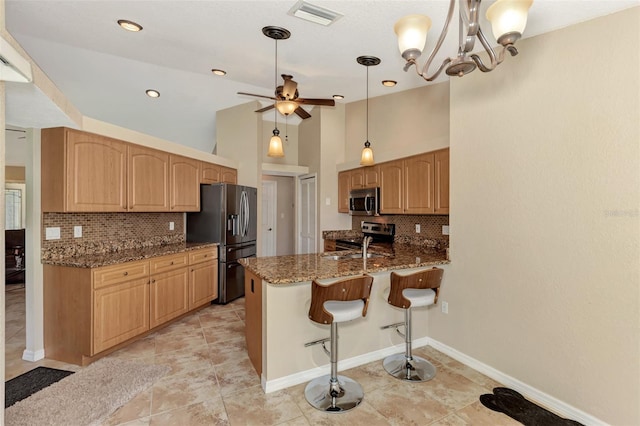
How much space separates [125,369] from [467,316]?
3.07 m

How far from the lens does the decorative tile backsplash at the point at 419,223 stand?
3.93 m

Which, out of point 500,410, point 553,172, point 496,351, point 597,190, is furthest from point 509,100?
point 500,410

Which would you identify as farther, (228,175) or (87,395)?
(228,175)

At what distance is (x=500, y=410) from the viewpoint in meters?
2.14

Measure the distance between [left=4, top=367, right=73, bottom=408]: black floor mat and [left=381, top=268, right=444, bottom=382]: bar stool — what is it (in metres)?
2.80

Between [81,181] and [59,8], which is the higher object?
[59,8]

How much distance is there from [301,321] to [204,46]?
9.12ft

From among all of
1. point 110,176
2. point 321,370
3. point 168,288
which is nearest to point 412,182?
point 321,370

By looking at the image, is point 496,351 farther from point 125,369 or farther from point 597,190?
point 125,369

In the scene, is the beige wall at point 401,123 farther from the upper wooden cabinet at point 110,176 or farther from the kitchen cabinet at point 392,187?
the upper wooden cabinet at point 110,176

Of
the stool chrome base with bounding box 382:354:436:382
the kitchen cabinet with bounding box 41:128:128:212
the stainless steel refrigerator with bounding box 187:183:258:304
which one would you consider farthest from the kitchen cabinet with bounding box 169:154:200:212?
the stool chrome base with bounding box 382:354:436:382

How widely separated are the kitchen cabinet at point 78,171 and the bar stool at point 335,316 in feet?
8.06

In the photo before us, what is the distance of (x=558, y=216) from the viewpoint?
7.13 feet

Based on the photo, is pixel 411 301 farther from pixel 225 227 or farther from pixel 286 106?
pixel 225 227
